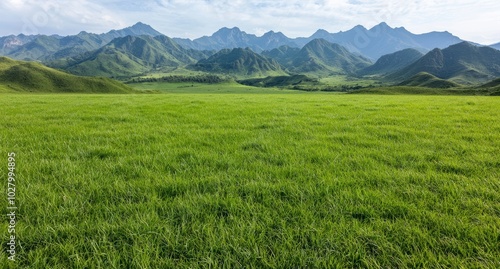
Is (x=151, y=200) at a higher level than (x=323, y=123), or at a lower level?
lower

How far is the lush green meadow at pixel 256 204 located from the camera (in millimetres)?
2873

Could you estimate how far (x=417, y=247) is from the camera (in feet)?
9.71

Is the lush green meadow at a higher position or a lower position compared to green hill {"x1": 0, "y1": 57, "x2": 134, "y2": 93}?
lower

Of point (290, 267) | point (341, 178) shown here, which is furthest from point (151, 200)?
point (341, 178)

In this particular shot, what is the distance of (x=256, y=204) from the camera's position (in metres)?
3.86

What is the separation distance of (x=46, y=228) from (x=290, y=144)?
5.71 m

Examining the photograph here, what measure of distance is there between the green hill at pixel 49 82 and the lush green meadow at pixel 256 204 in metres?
165

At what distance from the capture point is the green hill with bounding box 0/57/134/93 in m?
140

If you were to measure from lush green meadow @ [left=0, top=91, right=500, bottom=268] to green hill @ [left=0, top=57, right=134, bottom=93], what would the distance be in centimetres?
16534

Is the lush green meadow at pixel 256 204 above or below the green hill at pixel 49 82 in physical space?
below

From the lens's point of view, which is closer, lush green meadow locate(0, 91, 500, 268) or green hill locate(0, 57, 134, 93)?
lush green meadow locate(0, 91, 500, 268)

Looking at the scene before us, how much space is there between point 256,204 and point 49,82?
629 ft

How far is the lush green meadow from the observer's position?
113 inches

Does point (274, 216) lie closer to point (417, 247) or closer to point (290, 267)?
point (290, 267)
